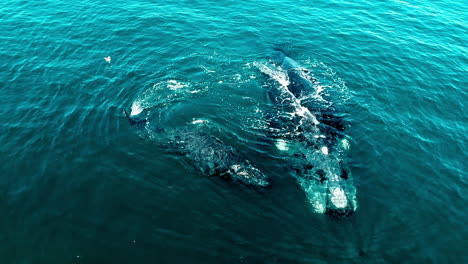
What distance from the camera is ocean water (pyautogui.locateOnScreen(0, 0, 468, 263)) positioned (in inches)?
934

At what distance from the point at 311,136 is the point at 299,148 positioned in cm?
224

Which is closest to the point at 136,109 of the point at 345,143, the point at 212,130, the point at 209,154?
the point at 212,130

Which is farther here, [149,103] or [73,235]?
[149,103]

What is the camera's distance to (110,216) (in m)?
25.2

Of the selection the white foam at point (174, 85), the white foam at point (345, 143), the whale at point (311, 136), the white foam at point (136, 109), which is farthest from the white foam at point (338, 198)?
the white foam at point (136, 109)

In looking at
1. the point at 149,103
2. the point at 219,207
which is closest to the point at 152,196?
the point at 219,207

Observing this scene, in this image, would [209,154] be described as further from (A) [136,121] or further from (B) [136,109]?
(B) [136,109]

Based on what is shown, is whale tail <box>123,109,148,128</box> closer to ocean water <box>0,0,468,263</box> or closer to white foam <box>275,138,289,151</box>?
ocean water <box>0,0,468,263</box>

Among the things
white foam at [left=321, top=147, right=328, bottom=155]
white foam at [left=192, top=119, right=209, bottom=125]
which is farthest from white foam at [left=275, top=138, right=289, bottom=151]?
white foam at [left=192, top=119, right=209, bottom=125]

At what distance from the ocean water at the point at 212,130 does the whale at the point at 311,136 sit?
3.32 ft

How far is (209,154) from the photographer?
29.8 m

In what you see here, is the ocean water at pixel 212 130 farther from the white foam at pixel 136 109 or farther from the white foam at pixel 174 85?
the white foam at pixel 174 85

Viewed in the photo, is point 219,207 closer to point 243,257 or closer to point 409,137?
point 243,257

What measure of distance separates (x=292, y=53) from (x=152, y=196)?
3227 centimetres
